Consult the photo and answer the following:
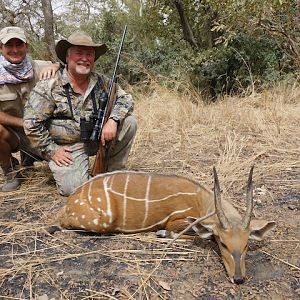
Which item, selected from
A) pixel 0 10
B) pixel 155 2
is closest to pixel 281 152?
pixel 155 2

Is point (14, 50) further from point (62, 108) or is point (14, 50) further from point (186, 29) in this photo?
point (186, 29)

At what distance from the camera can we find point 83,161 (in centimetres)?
433

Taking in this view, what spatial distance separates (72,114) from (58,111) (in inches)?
5.4

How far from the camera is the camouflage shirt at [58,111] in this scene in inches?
163

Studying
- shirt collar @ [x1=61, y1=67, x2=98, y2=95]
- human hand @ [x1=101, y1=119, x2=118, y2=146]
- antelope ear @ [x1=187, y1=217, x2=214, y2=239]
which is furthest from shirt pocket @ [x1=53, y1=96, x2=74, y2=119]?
antelope ear @ [x1=187, y1=217, x2=214, y2=239]

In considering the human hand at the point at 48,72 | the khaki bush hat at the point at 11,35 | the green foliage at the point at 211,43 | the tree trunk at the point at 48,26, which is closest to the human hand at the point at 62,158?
the human hand at the point at 48,72

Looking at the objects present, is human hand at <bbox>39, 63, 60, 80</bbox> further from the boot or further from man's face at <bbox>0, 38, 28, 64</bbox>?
the boot

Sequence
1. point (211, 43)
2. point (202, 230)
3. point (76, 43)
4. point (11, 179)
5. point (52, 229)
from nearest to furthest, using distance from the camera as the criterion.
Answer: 1. point (202, 230)
2. point (52, 229)
3. point (76, 43)
4. point (11, 179)
5. point (211, 43)

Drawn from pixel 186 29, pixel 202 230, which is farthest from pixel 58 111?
pixel 186 29

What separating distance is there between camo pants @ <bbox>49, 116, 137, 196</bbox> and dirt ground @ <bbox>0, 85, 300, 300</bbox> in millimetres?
183

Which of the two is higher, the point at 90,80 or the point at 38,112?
the point at 90,80

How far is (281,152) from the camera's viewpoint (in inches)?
198

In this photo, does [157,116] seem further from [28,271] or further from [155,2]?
[155,2]

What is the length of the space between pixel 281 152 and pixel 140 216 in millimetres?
2362
